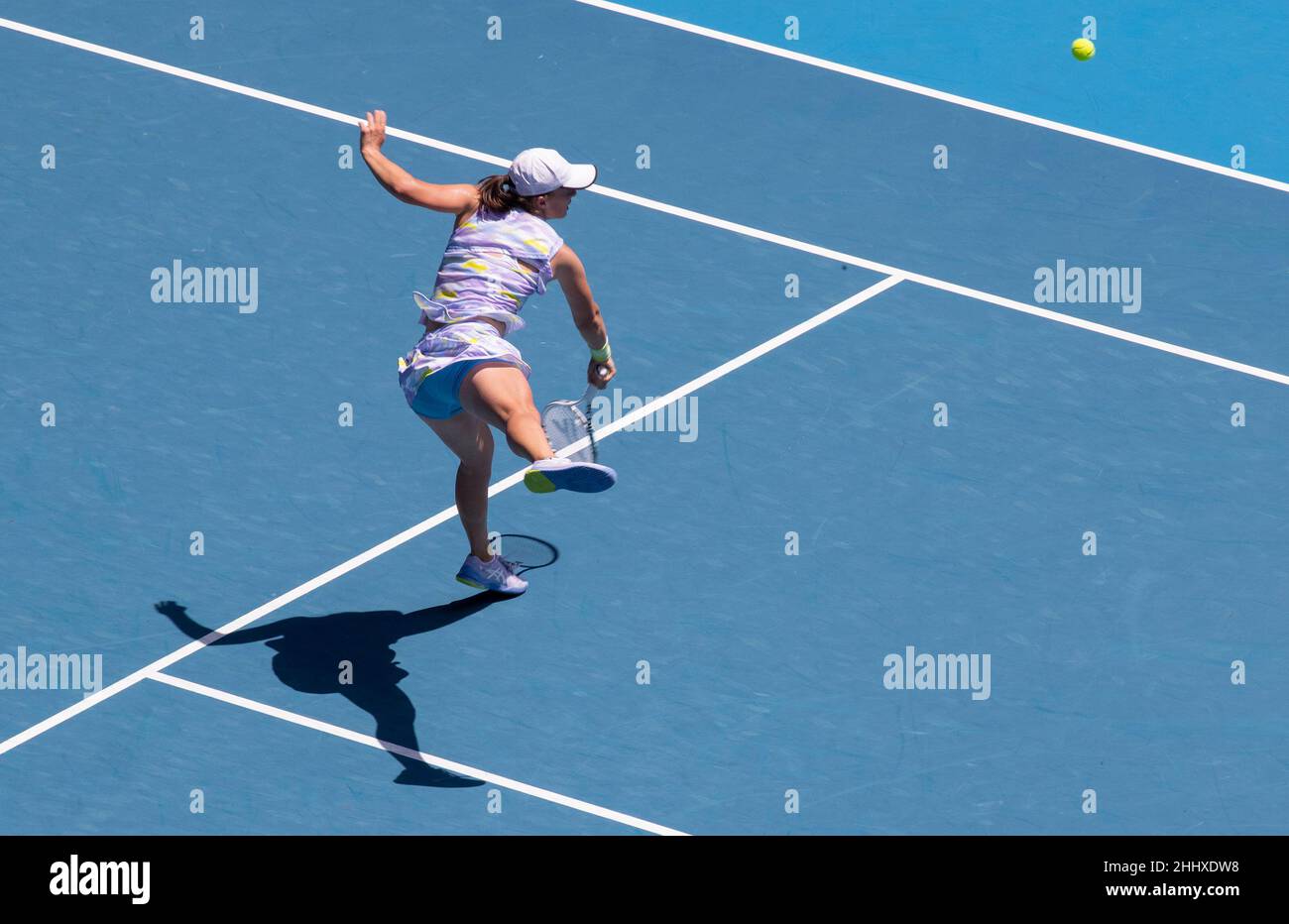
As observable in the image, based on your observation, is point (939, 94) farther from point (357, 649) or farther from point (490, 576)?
point (357, 649)

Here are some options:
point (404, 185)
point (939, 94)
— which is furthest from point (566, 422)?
point (939, 94)

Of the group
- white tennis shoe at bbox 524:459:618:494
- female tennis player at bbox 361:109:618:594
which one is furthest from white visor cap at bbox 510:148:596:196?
white tennis shoe at bbox 524:459:618:494

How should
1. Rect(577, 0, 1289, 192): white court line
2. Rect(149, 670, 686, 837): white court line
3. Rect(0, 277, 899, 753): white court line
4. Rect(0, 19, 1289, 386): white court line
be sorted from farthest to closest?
Rect(577, 0, 1289, 192): white court line, Rect(0, 19, 1289, 386): white court line, Rect(0, 277, 899, 753): white court line, Rect(149, 670, 686, 837): white court line

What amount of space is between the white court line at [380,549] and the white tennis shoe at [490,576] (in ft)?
1.92

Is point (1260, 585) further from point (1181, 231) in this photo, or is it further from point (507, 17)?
point (507, 17)

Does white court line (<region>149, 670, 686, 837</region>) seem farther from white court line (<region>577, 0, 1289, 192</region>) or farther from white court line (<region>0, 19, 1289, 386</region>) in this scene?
white court line (<region>577, 0, 1289, 192</region>)

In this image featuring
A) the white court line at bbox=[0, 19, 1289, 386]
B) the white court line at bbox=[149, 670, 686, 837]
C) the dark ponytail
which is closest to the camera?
the white court line at bbox=[149, 670, 686, 837]

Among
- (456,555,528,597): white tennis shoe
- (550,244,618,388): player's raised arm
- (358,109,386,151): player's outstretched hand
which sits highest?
(358,109,386,151): player's outstretched hand

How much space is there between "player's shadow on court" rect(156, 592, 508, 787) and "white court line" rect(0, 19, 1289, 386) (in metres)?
4.09

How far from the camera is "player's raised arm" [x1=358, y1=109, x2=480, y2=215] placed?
42.6 ft

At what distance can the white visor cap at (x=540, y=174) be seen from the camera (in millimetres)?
13008

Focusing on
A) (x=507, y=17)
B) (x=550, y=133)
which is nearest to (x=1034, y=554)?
(x=550, y=133)

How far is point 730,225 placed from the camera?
56.3ft

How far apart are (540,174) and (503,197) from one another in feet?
0.82
